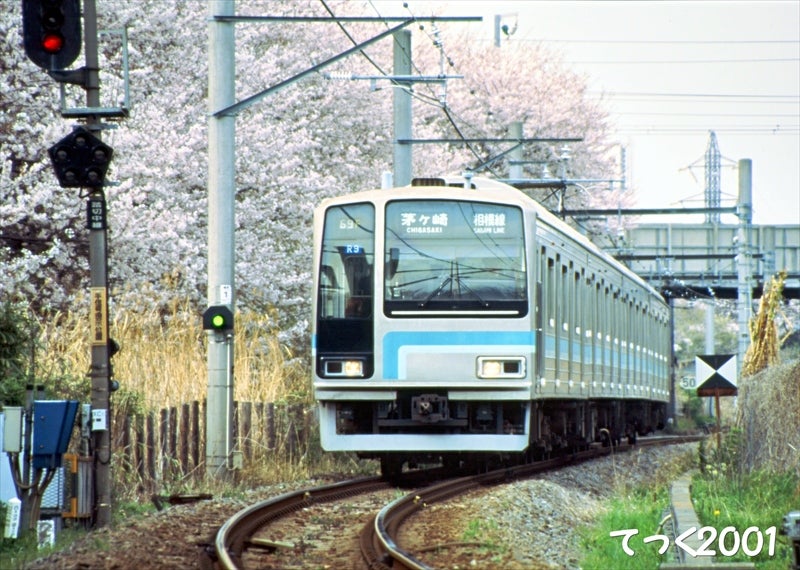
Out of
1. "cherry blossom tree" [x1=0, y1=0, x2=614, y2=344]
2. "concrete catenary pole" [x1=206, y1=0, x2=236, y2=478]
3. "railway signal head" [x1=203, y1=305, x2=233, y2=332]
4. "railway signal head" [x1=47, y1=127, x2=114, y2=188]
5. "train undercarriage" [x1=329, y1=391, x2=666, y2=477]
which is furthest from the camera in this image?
"cherry blossom tree" [x1=0, y1=0, x2=614, y2=344]

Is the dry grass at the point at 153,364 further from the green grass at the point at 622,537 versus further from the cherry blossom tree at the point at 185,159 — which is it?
the green grass at the point at 622,537

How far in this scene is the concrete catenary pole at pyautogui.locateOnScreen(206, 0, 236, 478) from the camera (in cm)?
1602

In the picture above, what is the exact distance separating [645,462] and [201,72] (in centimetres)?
936

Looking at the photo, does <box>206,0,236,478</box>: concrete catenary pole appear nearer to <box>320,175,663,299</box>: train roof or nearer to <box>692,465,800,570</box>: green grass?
<box>320,175,663,299</box>: train roof

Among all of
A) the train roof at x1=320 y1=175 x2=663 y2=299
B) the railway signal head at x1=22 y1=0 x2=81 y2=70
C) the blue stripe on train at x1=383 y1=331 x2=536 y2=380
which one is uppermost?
the railway signal head at x1=22 y1=0 x2=81 y2=70

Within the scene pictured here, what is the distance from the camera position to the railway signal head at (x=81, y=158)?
11727mm

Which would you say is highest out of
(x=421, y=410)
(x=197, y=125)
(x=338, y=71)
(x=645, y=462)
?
(x=338, y=71)

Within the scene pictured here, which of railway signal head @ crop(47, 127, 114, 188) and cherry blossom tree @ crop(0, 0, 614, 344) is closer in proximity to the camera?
railway signal head @ crop(47, 127, 114, 188)

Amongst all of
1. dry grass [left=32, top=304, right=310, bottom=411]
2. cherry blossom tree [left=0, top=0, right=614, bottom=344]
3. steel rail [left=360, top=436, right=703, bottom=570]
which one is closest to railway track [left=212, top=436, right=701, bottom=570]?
steel rail [left=360, top=436, right=703, bottom=570]

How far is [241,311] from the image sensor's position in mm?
23547

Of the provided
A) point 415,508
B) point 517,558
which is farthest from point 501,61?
point 517,558

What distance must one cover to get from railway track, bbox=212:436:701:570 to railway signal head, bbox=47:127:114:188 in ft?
9.42

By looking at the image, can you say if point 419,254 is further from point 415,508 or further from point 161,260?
point 161,260

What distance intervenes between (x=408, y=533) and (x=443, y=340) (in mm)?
3770
